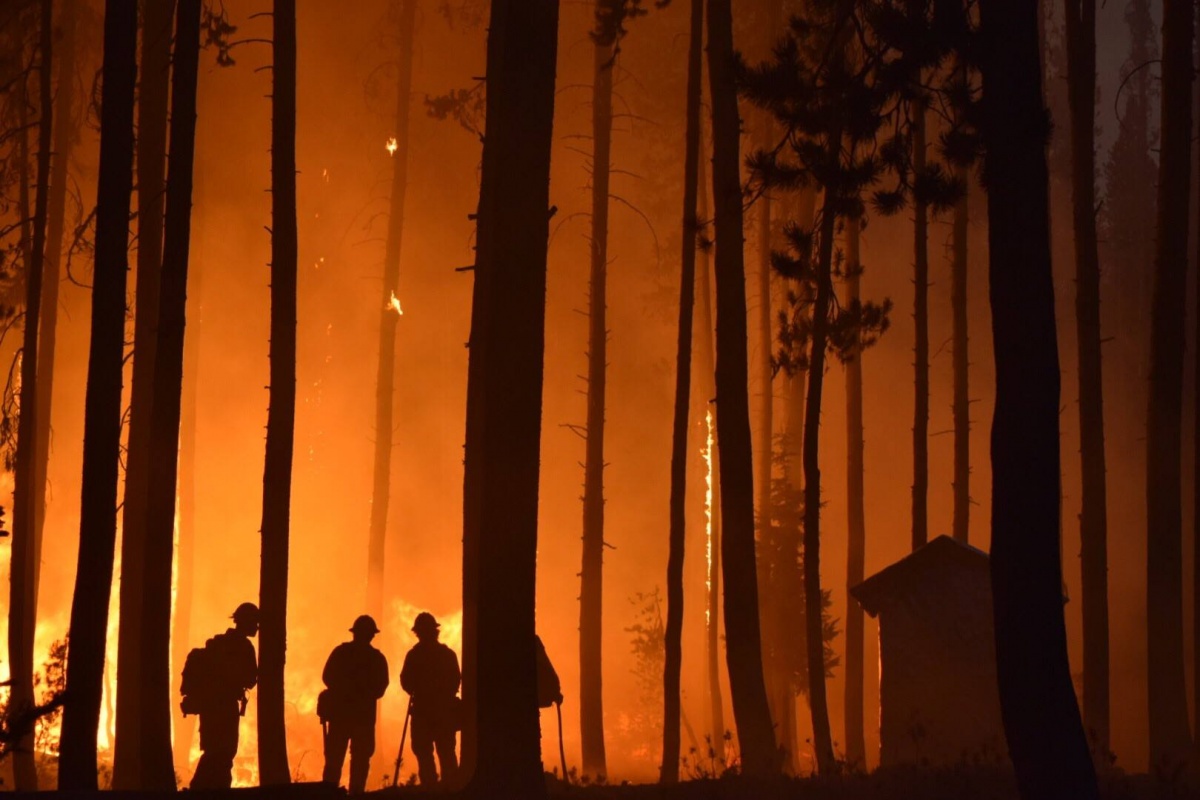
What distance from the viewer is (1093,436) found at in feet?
63.0

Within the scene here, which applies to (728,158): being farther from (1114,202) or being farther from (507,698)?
(1114,202)

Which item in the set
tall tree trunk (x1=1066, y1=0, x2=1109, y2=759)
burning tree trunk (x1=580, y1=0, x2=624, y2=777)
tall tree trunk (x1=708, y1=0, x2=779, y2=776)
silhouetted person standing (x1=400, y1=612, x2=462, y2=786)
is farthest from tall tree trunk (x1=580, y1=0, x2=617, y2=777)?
tall tree trunk (x1=1066, y1=0, x2=1109, y2=759)

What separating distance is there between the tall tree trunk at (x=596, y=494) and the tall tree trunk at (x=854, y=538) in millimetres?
4222

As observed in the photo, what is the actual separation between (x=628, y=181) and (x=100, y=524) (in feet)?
99.5

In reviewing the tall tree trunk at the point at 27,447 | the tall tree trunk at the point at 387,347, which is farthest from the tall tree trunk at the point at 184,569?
the tall tree trunk at the point at 27,447

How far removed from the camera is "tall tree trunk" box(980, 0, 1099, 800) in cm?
928

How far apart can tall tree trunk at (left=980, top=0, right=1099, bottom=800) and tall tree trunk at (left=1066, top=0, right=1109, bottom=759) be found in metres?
9.46

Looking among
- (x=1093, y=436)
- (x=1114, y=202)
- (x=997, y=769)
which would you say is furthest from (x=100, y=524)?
(x=1114, y=202)

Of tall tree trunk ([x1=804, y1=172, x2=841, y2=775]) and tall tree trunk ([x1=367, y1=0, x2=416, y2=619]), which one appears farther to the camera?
tall tree trunk ([x1=367, y1=0, x2=416, y2=619])

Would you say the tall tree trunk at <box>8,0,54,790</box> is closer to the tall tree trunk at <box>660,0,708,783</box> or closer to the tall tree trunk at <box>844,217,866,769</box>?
the tall tree trunk at <box>660,0,708,783</box>

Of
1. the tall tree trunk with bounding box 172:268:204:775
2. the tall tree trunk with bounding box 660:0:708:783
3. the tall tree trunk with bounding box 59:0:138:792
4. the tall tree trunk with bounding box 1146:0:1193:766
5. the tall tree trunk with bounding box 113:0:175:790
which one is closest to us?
the tall tree trunk with bounding box 59:0:138:792

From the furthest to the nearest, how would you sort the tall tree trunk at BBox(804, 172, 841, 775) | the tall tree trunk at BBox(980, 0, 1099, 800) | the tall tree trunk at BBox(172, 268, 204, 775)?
the tall tree trunk at BBox(172, 268, 204, 775) → the tall tree trunk at BBox(804, 172, 841, 775) → the tall tree trunk at BBox(980, 0, 1099, 800)

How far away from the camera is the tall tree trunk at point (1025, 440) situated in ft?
30.5

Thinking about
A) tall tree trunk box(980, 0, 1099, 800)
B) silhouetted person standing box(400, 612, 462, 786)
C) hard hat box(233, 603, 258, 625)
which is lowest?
silhouetted person standing box(400, 612, 462, 786)
